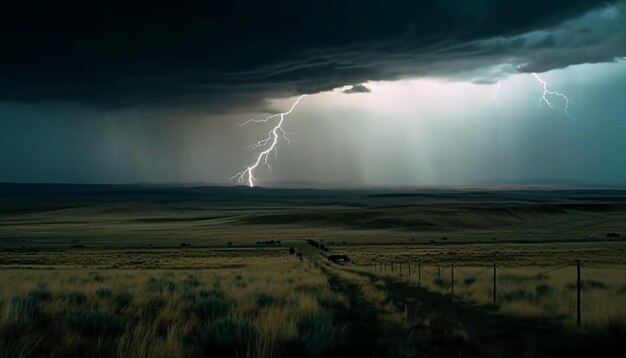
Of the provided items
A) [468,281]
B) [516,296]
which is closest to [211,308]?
[516,296]

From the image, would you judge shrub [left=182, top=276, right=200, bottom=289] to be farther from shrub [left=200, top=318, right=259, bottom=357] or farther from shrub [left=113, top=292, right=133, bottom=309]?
shrub [left=200, top=318, right=259, bottom=357]

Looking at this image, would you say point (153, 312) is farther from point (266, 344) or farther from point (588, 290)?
point (588, 290)

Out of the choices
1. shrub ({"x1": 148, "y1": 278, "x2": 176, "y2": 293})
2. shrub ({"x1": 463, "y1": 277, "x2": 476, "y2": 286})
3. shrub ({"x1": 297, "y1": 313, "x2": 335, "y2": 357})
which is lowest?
shrub ({"x1": 463, "y1": 277, "x2": 476, "y2": 286})

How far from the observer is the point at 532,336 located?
11305mm

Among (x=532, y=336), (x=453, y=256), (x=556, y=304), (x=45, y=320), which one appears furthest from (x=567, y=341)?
(x=453, y=256)

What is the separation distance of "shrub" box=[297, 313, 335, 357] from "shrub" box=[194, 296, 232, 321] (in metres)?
1.92

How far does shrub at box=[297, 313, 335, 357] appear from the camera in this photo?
8.31 metres

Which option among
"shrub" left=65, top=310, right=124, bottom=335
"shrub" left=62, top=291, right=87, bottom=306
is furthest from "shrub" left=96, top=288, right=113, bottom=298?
"shrub" left=65, top=310, right=124, bottom=335

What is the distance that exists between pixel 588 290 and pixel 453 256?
3783cm

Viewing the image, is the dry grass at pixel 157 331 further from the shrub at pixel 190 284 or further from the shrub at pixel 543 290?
the shrub at pixel 543 290

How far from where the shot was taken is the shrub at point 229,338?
8.09 meters

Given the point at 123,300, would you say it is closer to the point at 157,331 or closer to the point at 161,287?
the point at 157,331

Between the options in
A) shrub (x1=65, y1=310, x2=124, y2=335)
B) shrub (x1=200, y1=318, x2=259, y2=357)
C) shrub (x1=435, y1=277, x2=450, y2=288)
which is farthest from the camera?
shrub (x1=435, y1=277, x2=450, y2=288)

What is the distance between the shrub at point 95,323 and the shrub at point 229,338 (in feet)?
4.99
